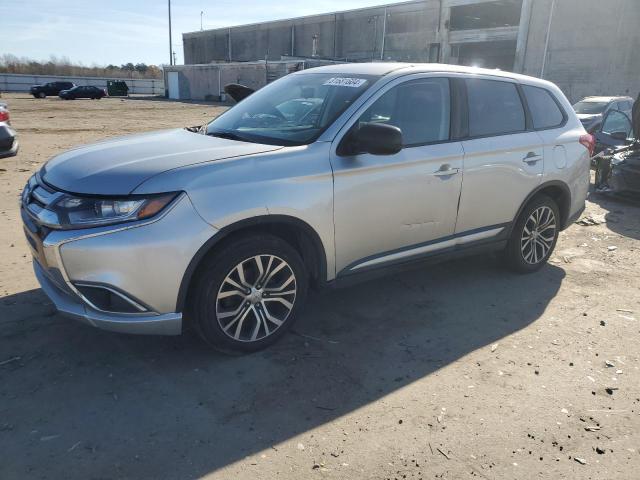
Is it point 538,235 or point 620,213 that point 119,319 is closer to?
point 538,235

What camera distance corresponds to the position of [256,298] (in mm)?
3328

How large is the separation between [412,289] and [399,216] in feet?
3.46

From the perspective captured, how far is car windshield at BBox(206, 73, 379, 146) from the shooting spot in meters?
3.62

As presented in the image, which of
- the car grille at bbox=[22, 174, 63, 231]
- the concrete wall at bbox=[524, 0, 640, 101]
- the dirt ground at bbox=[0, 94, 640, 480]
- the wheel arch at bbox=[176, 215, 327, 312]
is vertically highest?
the concrete wall at bbox=[524, 0, 640, 101]

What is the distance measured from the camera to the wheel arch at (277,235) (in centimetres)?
298

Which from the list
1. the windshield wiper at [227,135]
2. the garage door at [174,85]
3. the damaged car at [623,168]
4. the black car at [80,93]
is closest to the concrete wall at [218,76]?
the garage door at [174,85]

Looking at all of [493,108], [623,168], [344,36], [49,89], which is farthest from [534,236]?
[344,36]

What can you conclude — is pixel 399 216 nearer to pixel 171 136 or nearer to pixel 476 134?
pixel 476 134

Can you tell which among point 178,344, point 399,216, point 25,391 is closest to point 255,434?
point 178,344

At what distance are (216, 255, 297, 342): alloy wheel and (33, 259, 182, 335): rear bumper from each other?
0.31 meters

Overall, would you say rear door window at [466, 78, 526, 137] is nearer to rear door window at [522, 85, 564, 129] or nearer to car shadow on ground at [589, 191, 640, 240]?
rear door window at [522, 85, 564, 129]

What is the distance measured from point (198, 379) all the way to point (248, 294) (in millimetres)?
601

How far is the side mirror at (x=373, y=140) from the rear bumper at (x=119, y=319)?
1.55 metres

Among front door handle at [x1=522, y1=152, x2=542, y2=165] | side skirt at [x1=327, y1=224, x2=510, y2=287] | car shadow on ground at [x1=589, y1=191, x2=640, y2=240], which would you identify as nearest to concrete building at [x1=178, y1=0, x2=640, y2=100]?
car shadow on ground at [x1=589, y1=191, x2=640, y2=240]
